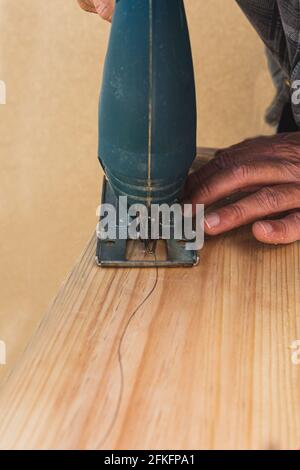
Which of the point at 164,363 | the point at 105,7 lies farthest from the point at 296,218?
the point at 105,7

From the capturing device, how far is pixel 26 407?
47 cm

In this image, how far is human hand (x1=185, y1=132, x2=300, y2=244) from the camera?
70cm

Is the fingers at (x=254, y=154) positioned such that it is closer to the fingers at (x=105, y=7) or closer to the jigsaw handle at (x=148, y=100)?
the jigsaw handle at (x=148, y=100)

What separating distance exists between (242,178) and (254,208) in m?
0.05

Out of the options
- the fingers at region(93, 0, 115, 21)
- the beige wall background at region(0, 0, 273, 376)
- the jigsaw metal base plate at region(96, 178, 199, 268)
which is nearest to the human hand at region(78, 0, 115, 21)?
the fingers at region(93, 0, 115, 21)

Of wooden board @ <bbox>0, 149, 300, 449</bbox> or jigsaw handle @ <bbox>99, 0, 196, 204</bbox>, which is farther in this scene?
jigsaw handle @ <bbox>99, 0, 196, 204</bbox>

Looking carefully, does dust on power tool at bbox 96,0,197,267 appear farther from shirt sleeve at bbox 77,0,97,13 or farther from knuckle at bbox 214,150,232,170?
shirt sleeve at bbox 77,0,97,13

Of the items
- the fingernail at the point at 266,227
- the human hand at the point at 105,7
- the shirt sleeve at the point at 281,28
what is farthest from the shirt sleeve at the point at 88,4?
the fingernail at the point at 266,227

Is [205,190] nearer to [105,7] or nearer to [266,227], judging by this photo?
[266,227]

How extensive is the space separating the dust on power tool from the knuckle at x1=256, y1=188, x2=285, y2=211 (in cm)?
11

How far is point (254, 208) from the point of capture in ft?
2.36

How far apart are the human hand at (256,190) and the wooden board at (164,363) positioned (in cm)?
4

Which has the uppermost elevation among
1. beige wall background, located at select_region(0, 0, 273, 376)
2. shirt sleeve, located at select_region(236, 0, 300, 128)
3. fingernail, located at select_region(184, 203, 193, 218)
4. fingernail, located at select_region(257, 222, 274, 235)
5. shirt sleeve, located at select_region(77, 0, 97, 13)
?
shirt sleeve, located at select_region(77, 0, 97, 13)

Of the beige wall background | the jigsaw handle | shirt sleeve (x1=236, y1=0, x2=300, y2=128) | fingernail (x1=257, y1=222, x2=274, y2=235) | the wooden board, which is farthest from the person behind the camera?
the beige wall background
